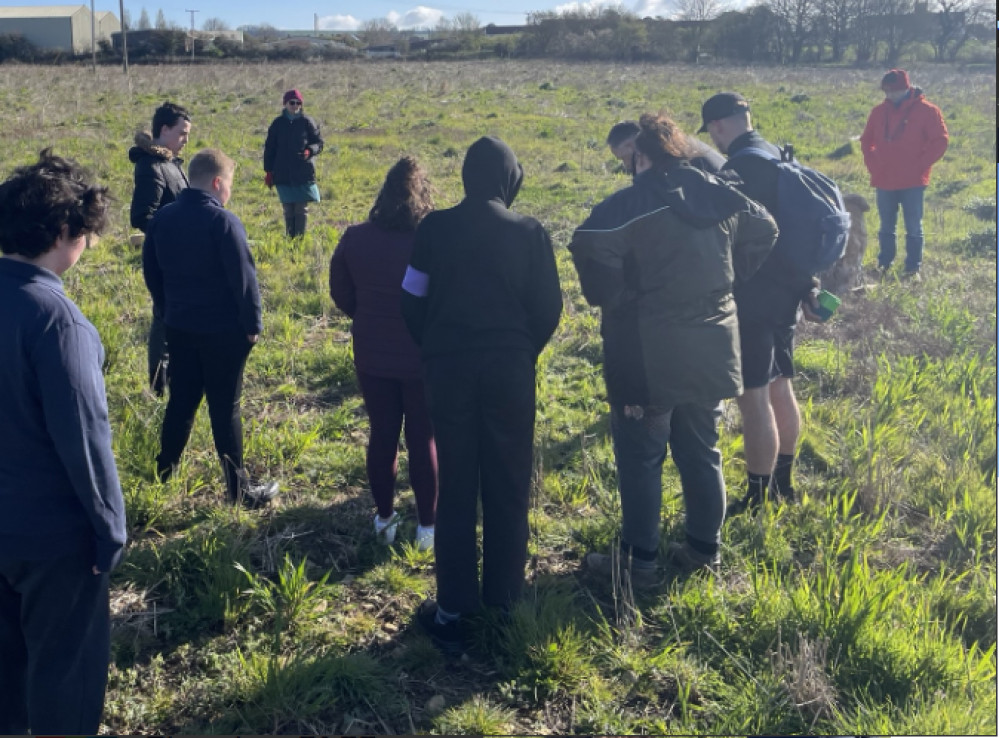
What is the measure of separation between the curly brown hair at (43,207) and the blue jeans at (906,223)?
7.76 metres

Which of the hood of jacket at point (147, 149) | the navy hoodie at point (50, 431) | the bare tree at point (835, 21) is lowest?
the navy hoodie at point (50, 431)

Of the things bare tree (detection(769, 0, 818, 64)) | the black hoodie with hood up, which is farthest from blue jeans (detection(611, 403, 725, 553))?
bare tree (detection(769, 0, 818, 64))

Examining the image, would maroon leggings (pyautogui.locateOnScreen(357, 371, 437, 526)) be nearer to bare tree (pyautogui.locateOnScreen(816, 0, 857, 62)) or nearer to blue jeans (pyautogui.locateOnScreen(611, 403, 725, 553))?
blue jeans (pyautogui.locateOnScreen(611, 403, 725, 553))

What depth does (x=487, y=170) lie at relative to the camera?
292 cm

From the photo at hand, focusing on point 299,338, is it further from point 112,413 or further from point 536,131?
point 536,131

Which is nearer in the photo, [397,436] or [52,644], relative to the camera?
[52,644]

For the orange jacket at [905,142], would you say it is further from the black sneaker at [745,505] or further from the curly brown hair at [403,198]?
the curly brown hair at [403,198]

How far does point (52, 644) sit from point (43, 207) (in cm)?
120

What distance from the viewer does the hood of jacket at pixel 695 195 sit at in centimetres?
308

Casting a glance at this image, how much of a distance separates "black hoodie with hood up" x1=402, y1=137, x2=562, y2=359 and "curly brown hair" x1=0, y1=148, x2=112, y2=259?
1.14 meters

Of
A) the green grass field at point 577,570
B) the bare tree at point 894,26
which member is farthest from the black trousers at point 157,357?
the bare tree at point 894,26

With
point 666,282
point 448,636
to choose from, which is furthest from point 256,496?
point 666,282

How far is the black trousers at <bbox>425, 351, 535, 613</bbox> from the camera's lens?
115 inches

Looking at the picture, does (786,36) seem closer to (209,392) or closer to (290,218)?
(290,218)
